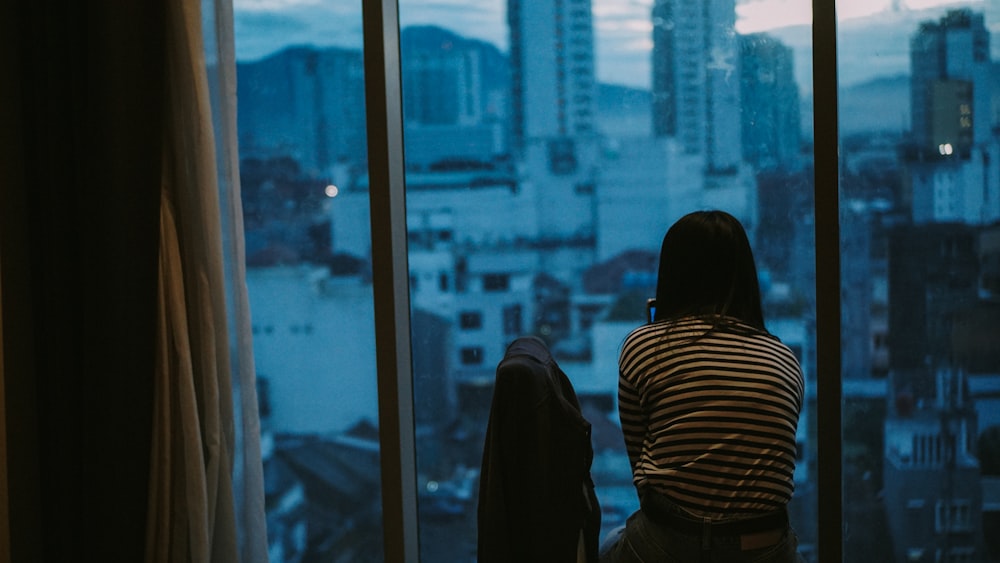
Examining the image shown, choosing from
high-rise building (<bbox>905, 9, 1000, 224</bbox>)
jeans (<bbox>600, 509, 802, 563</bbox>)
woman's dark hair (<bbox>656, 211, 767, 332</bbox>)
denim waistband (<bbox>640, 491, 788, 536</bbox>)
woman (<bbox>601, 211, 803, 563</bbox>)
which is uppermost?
high-rise building (<bbox>905, 9, 1000, 224</bbox>)

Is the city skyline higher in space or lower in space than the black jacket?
higher

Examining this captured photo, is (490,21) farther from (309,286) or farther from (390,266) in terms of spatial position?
(309,286)

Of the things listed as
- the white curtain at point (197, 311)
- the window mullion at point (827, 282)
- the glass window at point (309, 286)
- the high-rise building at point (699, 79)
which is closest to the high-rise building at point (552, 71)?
the high-rise building at point (699, 79)

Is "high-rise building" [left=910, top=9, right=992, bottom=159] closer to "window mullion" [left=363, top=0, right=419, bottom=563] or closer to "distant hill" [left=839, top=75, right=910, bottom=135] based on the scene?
"distant hill" [left=839, top=75, right=910, bottom=135]

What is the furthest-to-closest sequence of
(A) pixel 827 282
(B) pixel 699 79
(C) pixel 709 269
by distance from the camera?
1. (B) pixel 699 79
2. (A) pixel 827 282
3. (C) pixel 709 269

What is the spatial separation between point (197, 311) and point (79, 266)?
0.29 m

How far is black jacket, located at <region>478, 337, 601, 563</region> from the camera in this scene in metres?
1.56

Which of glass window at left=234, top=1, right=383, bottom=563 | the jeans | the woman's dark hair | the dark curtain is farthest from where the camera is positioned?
glass window at left=234, top=1, right=383, bottom=563

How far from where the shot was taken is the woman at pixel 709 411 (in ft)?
5.09

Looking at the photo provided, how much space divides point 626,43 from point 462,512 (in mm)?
1189

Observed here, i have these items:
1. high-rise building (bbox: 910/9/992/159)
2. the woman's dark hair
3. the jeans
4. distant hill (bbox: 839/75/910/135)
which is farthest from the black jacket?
high-rise building (bbox: 910/9/992/159)

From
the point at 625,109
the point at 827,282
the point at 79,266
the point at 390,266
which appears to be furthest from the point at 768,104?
the point at 79,266

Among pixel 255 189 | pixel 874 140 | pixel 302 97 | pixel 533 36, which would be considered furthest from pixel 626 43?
pixel 255 189

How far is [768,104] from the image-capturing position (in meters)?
2.02
